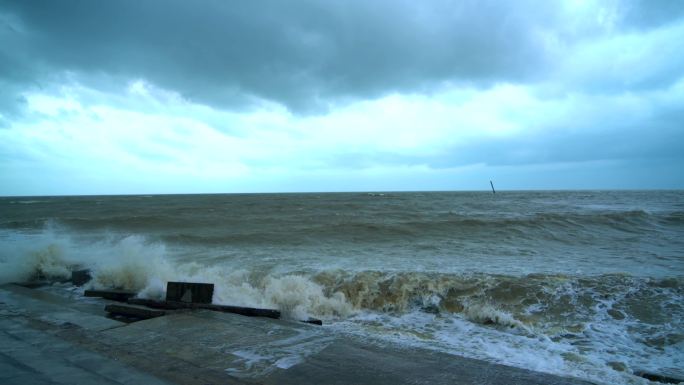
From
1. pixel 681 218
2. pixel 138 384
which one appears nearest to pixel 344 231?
pixel 138 384

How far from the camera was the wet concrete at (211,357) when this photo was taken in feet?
11.8

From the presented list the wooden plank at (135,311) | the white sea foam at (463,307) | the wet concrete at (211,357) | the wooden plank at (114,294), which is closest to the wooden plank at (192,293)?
the wooden plank at (135,311)

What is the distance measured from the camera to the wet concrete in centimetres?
358

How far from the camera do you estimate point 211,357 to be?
4188 mm

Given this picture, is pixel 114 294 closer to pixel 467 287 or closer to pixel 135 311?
pixel 135 311

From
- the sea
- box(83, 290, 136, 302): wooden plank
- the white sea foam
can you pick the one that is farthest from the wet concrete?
box(83, 290, 136, 302): wooden plank

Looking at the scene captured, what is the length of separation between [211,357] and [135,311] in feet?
9.52

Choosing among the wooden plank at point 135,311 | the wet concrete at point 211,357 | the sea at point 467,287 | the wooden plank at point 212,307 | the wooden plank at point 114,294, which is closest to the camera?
the wet concrete at point 211,357

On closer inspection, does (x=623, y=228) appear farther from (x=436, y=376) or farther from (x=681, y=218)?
(x=436, y=376)

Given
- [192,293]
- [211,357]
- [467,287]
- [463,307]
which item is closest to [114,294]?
[192,293]

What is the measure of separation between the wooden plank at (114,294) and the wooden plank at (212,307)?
532 mm

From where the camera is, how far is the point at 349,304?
7895mm

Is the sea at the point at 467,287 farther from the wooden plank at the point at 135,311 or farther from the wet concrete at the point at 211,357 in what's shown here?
the wooden plank at the point at 135,311

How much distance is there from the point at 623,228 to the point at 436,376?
22495 millimetres
